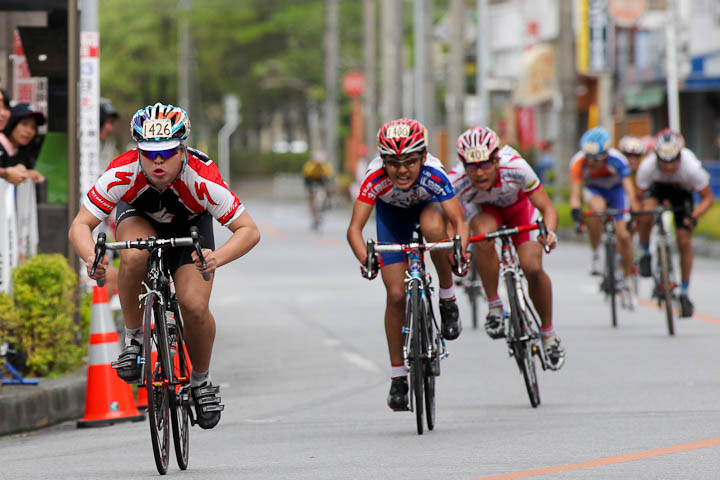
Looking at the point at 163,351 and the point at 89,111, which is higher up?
the point at 89,111

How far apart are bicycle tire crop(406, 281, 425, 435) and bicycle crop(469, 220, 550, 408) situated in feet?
3.93

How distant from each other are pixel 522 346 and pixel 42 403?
3.23 metres

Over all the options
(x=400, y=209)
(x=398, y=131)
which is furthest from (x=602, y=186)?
(x=398, y=131)

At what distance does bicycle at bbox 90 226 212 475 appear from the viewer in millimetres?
8156

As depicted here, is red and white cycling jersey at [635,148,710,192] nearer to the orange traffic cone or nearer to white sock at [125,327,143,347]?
the orange traffic cone

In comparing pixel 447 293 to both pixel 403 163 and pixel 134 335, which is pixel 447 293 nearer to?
pixel 403 163

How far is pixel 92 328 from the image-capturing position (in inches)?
433

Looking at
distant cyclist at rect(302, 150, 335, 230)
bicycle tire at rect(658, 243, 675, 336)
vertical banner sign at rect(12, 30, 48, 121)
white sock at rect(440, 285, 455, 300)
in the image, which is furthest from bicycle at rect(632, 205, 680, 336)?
distant cyclist at rect(302, 150, 335, 230)

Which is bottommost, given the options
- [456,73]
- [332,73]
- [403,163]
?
[403,163]

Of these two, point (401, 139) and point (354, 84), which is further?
point (354, 84)

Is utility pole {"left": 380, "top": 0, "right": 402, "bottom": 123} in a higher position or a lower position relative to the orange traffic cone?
higher

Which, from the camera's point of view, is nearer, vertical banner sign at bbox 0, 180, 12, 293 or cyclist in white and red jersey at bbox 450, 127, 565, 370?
cyclist in white and red jersey at bbox 450, 127, 565, 370

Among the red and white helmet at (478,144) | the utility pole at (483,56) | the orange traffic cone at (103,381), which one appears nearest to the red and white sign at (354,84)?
the utility pole at (483,56)

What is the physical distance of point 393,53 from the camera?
5384cm
